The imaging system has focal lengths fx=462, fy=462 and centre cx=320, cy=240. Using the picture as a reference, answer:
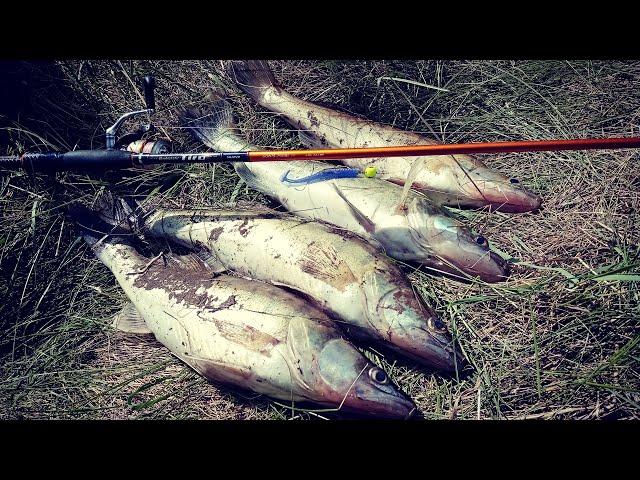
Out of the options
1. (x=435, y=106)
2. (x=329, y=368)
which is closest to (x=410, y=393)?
(x=329, y=368)

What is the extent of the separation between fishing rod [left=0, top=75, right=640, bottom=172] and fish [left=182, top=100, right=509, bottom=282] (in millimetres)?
373

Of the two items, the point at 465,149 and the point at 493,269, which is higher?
the point at 465,149

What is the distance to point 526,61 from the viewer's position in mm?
2805

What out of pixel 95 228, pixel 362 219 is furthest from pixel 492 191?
pixel 95 228

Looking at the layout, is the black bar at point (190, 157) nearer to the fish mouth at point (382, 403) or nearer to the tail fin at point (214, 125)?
the tail fin at point (214, 125)

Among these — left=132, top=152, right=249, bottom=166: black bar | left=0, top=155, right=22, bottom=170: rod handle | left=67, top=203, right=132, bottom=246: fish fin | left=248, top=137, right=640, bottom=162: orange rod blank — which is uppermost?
left=0, top=155, right=22, bottom=170: rod handle

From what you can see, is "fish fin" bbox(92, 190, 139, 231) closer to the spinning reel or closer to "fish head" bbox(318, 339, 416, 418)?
the spinning reel

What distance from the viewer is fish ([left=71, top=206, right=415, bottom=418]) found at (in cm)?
195

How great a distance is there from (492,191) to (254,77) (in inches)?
60.1

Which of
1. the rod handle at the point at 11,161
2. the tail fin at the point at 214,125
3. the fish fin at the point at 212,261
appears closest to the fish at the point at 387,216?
the tail fin at the point at 214,125

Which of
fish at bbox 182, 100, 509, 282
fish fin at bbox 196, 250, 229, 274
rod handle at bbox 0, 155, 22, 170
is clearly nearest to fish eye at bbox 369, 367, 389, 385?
fish at bbox 182, 100, 509, 282

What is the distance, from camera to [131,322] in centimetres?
236

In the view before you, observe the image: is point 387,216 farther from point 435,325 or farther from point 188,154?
point 188,154
